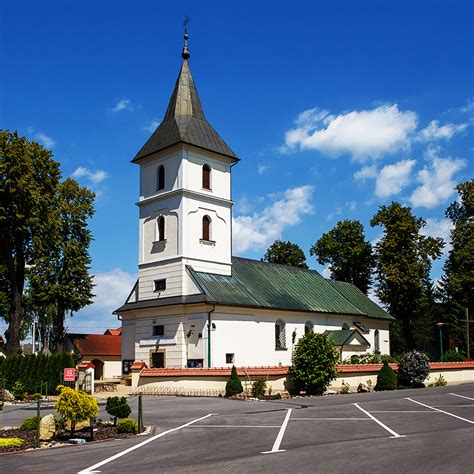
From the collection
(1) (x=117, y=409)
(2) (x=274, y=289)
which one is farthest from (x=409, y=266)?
(1) (x=117, y=409)

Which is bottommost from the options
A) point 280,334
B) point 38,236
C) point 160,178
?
point 280,334

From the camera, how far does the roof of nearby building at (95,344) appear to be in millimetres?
62094

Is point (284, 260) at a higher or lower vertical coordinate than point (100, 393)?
higher

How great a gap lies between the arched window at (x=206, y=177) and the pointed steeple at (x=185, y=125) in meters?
1.31

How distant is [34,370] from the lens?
36844 mm

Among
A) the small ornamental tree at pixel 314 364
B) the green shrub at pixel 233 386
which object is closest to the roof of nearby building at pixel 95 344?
the green shrub at pixel 233 386

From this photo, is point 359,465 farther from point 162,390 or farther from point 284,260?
point 284,260

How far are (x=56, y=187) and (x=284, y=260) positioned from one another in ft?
106

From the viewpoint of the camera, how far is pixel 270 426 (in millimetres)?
18641

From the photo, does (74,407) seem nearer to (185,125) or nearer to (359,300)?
(185,125)

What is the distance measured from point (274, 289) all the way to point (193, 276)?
29.8 feet

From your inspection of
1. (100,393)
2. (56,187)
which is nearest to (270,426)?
(100,393)

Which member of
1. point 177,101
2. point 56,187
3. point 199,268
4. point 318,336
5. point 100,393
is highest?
point 177,101

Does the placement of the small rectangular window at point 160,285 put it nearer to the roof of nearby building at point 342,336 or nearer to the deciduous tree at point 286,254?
the roof of nearby building at point 342,336
